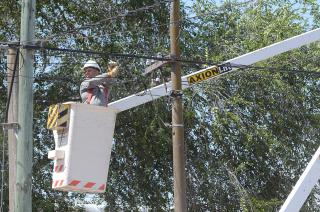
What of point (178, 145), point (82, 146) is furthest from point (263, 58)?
point (82, 146)

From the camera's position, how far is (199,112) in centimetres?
1911

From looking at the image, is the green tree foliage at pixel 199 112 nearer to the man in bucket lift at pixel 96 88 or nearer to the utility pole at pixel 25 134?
the utility pole at pixel 25 134

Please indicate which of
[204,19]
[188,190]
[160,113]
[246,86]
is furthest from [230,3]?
[188,190]

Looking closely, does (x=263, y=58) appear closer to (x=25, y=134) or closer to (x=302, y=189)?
(x=302, y=189)

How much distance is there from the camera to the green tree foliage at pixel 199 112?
1886 cm

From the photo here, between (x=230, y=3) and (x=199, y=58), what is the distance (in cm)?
176

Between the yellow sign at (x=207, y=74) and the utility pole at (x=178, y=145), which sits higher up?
the yellow sign at (x=207, y=74)

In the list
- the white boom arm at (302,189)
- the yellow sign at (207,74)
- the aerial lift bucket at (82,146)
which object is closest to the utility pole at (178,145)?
the yellow sign at (207,74)

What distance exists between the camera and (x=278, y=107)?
→ 19.7 metres

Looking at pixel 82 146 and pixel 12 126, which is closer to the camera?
pixel 82 146

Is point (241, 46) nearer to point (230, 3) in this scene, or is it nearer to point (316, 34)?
point (230, 3)

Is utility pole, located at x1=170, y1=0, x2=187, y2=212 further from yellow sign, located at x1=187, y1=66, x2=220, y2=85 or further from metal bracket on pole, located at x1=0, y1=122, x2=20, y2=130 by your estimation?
metal bracket on pole, located at x1=0, y1=122, x2=20, y2=130

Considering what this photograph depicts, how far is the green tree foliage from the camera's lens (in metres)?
18.9

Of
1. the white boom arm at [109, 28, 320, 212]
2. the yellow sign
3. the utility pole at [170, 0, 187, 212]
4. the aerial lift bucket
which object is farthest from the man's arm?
the yellow sign
